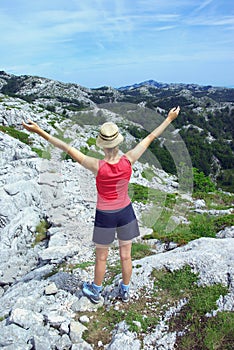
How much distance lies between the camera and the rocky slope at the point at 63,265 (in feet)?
17.5

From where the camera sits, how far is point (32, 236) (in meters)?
11.2

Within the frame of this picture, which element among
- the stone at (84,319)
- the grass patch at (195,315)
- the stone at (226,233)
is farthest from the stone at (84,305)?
the stone at (226,233)

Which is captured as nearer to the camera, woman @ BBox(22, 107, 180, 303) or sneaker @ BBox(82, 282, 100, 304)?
woman @ BBox(22, 107, 180, 303)

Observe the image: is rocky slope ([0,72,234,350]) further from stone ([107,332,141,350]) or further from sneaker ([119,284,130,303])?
sneaker ([119,284,130,303])

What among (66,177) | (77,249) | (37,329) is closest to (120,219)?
(37,329)

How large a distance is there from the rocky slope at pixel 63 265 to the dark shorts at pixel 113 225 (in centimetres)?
141

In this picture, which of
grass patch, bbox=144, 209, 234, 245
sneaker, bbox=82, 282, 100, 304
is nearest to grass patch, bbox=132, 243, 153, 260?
grass patch, bbox=144, 209, 234, 245

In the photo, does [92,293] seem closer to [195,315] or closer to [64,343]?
[64,343]

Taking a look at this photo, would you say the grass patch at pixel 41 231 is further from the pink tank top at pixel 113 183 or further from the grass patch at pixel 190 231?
the pink tank top at pixel 113 183

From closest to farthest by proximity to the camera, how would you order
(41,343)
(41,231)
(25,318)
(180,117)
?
(41,343)
(25,318)
(41,231)
(180,117)

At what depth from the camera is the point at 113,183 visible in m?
5.15

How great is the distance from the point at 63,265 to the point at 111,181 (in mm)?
3868

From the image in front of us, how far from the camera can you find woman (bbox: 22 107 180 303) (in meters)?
5.06

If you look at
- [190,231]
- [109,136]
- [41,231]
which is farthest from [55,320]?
[41,231]
